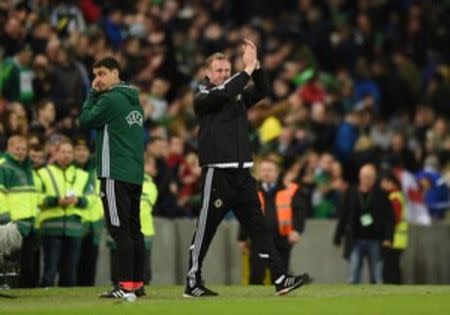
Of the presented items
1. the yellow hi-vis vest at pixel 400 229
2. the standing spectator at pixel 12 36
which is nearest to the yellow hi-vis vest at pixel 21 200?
the standing spectator at pixel 12 36

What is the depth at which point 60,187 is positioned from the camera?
21.5m

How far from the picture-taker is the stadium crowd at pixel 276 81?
974 inches

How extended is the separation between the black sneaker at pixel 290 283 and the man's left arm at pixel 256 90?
1.87 m

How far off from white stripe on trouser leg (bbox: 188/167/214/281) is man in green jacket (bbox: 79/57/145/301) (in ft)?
2.10

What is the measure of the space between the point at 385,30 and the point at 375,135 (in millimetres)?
4521

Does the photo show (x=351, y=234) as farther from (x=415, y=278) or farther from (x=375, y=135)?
(x=375, y=135)

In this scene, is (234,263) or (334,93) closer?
(234,263)

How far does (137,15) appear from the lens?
97.2ft

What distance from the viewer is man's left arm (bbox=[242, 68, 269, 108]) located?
17.8 meters

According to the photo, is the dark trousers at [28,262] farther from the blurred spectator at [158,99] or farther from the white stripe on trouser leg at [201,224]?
the blurred spectator at [158,99]

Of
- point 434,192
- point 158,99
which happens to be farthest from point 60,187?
point 434,192

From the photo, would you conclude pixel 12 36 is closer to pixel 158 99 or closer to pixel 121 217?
pixel 158 99

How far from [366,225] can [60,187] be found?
5.21 m

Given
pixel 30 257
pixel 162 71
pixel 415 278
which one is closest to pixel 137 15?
pixel 162 71
